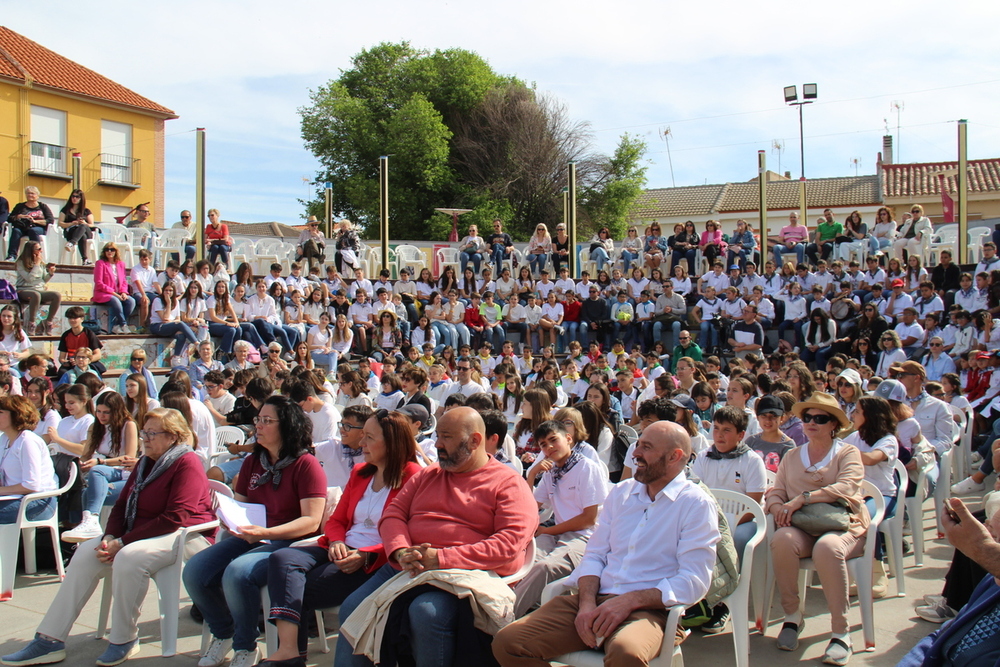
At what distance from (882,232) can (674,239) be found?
379cm

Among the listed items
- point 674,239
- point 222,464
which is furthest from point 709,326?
point 222,464

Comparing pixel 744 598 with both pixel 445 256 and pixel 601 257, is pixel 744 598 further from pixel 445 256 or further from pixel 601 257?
pixel 445 256

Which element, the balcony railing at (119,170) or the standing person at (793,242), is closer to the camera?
the standing person at (793,242)

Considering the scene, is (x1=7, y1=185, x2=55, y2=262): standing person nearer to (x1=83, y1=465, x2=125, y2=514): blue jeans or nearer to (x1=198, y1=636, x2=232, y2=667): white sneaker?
(x1=83, y1=465, x2=125, y2=514): blue jeans

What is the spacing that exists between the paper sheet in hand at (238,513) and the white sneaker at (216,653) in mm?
516

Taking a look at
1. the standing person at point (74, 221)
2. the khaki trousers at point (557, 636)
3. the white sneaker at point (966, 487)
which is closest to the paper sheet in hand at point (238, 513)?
the khaki trousers at point (557, 636)

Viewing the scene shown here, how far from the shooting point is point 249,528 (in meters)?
3.90

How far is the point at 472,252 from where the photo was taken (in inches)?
653

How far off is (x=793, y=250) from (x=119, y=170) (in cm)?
2156

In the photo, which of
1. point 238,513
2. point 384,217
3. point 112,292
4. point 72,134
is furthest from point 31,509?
point 72,134

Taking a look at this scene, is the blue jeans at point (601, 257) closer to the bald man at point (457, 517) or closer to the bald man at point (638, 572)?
the bald man at point (457, 517)

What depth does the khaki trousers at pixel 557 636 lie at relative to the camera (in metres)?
2.95

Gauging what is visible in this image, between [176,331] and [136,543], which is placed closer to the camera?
[136,543]

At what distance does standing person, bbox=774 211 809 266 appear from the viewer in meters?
15.4
